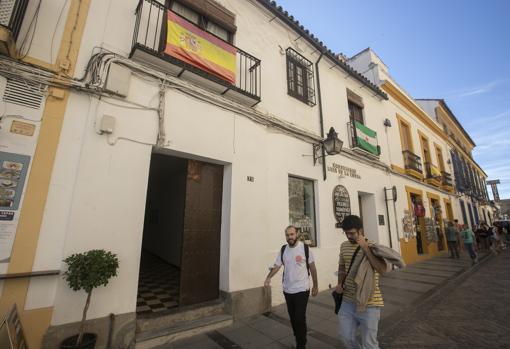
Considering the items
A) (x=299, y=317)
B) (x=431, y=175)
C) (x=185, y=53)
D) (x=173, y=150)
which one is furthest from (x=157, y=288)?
(x=431, y=175)

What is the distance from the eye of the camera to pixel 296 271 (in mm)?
3160

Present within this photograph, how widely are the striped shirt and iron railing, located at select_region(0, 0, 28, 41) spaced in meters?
4.66

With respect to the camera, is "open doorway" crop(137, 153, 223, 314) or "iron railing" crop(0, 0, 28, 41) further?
"open doorway" crop(137, 153, 223, 314)

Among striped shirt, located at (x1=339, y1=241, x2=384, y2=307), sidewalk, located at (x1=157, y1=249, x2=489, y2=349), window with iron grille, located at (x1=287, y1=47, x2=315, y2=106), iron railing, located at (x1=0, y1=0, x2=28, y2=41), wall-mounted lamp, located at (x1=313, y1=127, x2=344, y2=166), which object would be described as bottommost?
sidewalk, located at (x1=157, y1=249, x2=489, y2=349)

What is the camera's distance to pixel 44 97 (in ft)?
10.3

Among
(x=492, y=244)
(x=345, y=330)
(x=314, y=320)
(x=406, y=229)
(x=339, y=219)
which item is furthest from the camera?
(x=492, y=244)

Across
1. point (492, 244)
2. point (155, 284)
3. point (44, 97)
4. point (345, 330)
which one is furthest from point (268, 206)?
point (492, 244)

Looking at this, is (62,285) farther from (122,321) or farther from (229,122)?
(229,122)

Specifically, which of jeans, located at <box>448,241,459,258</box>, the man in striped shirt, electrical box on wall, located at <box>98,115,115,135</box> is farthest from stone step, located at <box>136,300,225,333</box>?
jeans, located at <box>448,241,459,258</box>

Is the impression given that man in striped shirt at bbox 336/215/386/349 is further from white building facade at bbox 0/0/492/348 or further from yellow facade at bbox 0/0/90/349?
yellow facade at bbox 0/0/90/349

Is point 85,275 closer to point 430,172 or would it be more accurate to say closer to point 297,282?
point 297,282

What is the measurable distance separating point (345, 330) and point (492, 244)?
17588 millimetres

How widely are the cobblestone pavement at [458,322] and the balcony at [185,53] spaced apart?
4.91 metres

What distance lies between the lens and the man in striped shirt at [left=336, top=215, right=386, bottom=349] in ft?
7.59
